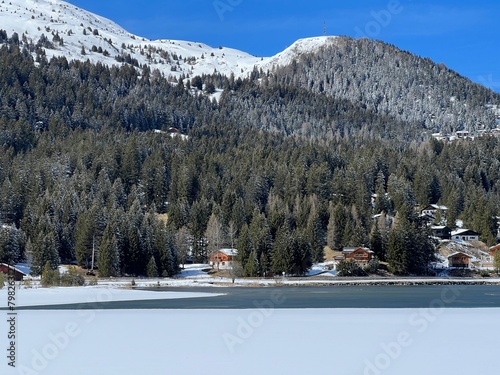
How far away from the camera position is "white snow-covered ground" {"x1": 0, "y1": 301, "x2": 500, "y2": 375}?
Result: 18.2 m

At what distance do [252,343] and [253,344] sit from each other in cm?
22

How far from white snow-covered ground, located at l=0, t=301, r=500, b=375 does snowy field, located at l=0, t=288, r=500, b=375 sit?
0.10 feet

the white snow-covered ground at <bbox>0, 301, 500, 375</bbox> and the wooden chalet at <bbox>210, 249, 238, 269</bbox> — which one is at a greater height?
the wooden chalet at <bbox>210, 249, 238, 269</bbox>

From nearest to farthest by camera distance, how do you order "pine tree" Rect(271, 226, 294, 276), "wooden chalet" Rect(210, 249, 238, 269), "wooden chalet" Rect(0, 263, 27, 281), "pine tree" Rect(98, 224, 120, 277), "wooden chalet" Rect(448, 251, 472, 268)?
"wooden chalet" Rect(0, 263, 27, 281)
"pine tree" Rect(98, 224, 120, 277)
"pine tree" Rect(271, 226, 294, 276)
"wooden chalet" Rect(210, 249, 238, 269)
"wooden chalet" Rect(448, 251, 472, 268)

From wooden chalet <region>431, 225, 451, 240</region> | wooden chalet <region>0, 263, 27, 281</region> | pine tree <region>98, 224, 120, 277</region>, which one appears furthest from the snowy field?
wooden chalet <region>431, 225, 451, 240</region>

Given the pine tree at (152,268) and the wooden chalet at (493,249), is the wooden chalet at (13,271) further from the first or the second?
the wooden chalet at (493,249)

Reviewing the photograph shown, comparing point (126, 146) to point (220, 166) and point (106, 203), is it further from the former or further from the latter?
point (106, 203)

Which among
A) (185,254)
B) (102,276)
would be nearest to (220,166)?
(185,254)

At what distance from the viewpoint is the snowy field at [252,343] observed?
59.8 ft

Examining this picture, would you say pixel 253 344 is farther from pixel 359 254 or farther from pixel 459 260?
pixel 459 260

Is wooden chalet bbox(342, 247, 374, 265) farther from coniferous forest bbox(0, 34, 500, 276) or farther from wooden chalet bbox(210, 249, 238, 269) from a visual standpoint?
wooden chalet bbox(210, 249, 238, 269)

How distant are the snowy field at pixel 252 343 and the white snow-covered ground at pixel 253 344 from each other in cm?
3

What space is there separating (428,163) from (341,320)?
12652 centimetres

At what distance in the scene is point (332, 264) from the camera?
94.8m
